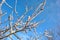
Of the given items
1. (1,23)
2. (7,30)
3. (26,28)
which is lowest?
(26,28)

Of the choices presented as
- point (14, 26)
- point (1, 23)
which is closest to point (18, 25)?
point (14, 26)

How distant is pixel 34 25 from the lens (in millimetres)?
2953

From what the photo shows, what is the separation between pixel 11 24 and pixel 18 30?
0.15m

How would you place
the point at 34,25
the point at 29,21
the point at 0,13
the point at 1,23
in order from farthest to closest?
the point at 1,23 → the point at 0,13 → the point at 34,25 → the point at 29,21

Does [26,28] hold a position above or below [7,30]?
below

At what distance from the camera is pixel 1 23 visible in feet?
11.4

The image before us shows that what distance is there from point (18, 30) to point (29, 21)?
316mm

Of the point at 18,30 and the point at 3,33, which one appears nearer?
the point at 18,30

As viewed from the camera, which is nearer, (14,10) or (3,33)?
(14,10)

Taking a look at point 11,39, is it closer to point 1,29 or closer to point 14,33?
point 1,29

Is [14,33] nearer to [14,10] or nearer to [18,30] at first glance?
[18,30]

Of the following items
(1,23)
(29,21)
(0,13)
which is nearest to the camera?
(29,21)

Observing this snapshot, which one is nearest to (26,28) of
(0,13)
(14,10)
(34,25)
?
(34,25)

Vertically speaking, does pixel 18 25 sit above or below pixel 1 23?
below
